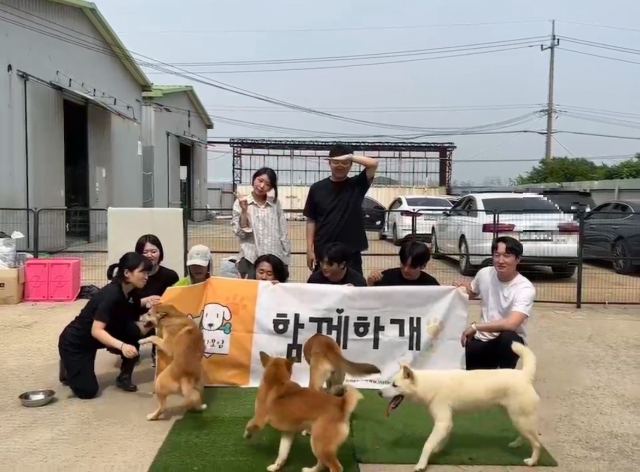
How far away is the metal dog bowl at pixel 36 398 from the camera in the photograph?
4.72m

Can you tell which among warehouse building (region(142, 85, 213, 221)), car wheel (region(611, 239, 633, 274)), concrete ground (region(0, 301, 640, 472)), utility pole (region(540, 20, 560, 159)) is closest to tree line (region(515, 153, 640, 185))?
utility pole (region(540, 20, 560, 159))

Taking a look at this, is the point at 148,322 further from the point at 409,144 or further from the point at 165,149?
the point at 409,144

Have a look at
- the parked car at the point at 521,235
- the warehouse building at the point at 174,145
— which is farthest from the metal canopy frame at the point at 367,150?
the parked car at the point at 521,235

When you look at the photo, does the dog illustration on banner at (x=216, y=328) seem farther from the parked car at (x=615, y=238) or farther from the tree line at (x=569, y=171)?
the tree line at (x=569, y=171)

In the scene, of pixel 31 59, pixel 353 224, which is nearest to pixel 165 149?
pixel 31 59

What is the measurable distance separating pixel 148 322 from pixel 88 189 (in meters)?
14.5

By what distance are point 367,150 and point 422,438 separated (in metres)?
38.4

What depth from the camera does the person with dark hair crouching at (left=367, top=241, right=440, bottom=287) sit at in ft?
16.6

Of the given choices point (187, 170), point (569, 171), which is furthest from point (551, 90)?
point (187, 170)

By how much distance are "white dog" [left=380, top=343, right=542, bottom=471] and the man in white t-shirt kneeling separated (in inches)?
37.6

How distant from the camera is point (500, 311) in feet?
15.9

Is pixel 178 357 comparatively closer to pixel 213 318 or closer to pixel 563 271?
pixel 213 318

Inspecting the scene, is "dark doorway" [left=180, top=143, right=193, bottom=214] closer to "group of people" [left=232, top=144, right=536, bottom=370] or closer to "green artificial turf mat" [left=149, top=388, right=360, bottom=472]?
"group of people" [left=232, top=144, right=536, bottom=370]

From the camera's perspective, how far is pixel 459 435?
4.23 m
